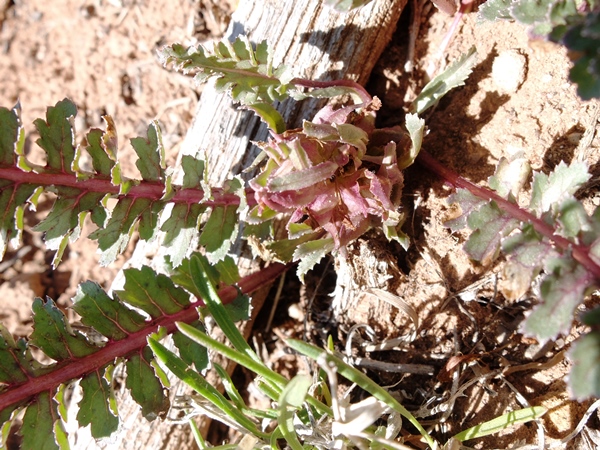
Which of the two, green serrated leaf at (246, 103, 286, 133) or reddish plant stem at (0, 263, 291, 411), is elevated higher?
green serrated leaf at (246, 103, 286, 133)

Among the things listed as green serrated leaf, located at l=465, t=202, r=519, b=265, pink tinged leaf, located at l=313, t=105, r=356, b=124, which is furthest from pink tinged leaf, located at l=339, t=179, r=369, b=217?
green serrated leaf, located at l=465, t=202, r=519, b=265

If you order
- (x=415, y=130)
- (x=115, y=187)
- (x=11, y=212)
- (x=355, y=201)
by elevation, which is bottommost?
(x=11, y=212)

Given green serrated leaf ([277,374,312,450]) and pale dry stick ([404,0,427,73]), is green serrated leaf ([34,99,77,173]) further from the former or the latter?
pale dry stick ([404,0,427,73])

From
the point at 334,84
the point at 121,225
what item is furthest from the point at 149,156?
the point at 334,84

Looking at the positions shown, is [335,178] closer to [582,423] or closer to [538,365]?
[538,365]

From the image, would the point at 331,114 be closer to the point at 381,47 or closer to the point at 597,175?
the point at 381,47

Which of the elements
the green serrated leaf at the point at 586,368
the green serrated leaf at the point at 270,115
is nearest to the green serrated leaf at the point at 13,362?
the green serrated leaf at the point at 270,115
